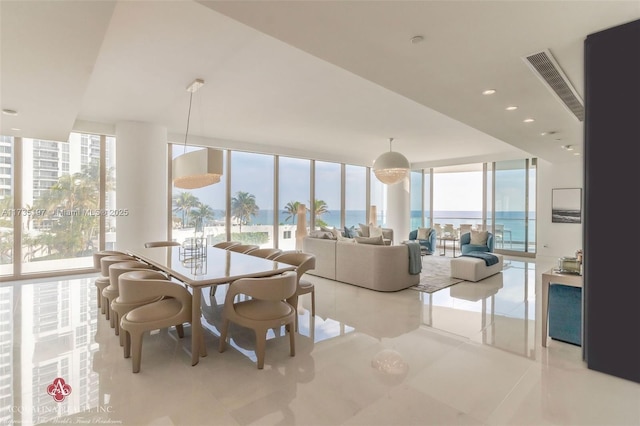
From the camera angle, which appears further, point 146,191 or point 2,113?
point 146,191

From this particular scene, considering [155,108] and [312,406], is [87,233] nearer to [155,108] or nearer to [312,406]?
[155,108]

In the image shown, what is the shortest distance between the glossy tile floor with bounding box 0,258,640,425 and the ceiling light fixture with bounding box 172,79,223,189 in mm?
1917

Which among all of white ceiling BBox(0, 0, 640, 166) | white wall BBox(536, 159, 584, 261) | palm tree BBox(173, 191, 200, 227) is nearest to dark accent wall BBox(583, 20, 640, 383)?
white ceiling BBox(0, 0, 640, 166)

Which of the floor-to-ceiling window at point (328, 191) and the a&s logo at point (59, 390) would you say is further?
the floor-to-ceiling window at point (328, 191)

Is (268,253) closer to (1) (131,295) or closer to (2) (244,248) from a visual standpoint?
(2) (244,248)

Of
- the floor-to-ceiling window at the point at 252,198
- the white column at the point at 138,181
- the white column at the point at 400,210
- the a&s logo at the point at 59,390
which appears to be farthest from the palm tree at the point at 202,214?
the white column at the point at 400,210

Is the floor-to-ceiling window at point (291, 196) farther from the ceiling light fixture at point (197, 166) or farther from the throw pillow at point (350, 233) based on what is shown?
the ceiling light fixture at point (197, 166)

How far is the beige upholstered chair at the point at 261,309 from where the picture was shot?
8.73 feet

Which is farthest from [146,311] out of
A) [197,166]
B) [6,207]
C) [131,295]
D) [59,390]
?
[6,207]

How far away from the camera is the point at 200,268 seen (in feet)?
10.5

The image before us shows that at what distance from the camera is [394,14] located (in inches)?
84.6

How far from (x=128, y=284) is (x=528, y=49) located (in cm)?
392

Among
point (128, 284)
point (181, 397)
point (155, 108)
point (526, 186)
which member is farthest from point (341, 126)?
point (526, 186)

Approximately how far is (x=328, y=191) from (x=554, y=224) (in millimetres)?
6703
